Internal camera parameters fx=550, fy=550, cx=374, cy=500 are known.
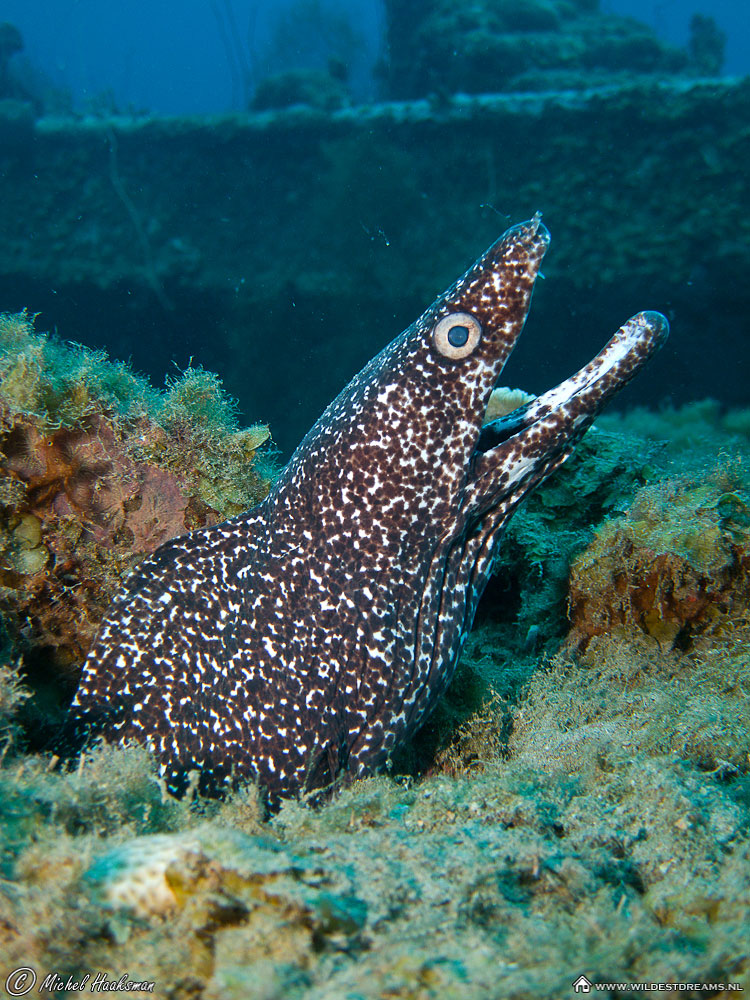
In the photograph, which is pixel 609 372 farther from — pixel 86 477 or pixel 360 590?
pixel 86 477

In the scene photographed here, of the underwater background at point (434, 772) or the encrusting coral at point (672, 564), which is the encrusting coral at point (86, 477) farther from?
the encrusting coral at point (672, 564)

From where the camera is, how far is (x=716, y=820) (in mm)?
1749

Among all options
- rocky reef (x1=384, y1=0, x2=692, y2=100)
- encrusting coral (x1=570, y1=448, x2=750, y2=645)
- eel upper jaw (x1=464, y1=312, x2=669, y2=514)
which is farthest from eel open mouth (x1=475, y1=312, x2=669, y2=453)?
rocky reef (x1=384, y1=0, x2=692, y2=100)

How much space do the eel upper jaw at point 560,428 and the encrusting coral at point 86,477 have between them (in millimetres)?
1505

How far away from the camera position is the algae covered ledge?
1.26 m

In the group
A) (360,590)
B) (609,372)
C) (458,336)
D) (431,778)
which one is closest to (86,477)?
(360,590)

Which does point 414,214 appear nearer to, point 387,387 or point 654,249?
point 654,249

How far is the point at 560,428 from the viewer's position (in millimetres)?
2627

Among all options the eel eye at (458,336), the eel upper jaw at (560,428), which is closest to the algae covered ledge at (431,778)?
the eel upper jaw at (560,428)

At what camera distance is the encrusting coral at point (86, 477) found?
2961 mm

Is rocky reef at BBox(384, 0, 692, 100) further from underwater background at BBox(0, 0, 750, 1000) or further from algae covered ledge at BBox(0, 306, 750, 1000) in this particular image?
algae covered ledge at BBox(0, 306, 750, 1000)

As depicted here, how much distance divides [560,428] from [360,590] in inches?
48.7

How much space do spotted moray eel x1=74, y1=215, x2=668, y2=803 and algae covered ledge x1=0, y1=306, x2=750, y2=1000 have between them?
33 centimetres

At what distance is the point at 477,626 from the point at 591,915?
295cm
